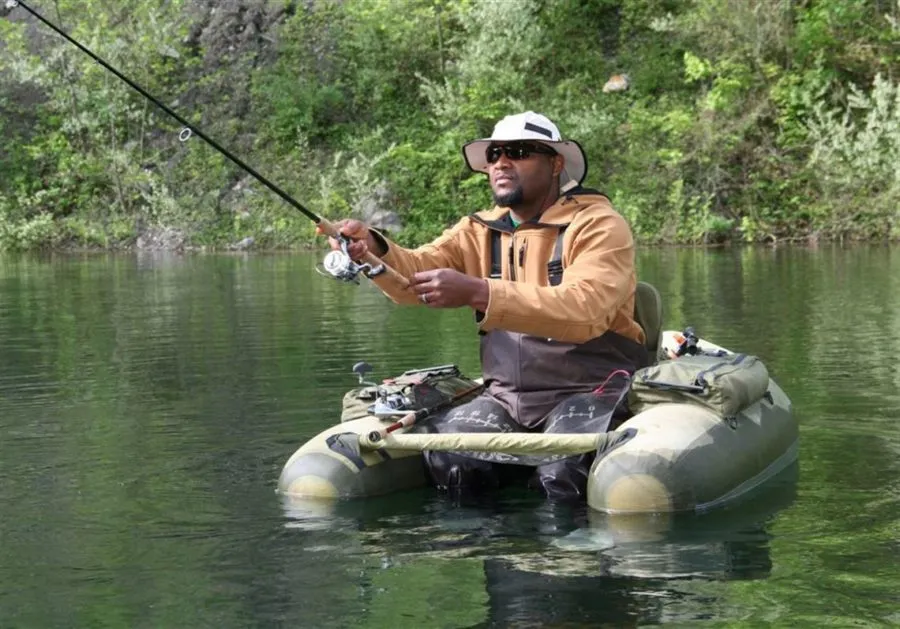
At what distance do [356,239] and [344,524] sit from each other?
1271 millimetres

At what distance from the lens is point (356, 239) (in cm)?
629

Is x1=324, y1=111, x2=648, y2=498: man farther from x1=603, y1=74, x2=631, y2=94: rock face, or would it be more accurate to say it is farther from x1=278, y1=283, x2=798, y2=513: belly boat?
x1=603, y1=74, x2=631, y2=94: rock face

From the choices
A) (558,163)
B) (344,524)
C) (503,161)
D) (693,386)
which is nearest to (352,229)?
(503,161)

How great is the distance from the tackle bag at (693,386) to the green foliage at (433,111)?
22648mm

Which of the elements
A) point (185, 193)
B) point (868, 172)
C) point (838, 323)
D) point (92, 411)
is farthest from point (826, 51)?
point (92, 411)

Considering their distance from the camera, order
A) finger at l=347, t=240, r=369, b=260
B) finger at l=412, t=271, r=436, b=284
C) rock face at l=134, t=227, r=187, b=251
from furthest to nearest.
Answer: rock face at l=134, t=227, r=187, b=251 → finger at l=347, t=240, r=369, b=260 → finger at l=412, t=271, r=436, b=284

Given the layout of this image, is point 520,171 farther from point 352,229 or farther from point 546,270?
point 352,229

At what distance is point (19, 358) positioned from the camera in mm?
12578

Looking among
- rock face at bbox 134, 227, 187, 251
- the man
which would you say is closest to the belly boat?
the man

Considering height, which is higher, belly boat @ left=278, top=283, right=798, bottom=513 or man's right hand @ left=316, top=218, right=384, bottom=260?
man's right hand @ left=316, top=218, right=384, bottom=260

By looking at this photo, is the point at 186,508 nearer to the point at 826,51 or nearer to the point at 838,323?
the point at 838,323

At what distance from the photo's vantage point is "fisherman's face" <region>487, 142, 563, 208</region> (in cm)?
657

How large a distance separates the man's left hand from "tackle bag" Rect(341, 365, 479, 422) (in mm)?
1109

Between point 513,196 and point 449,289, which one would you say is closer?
point 449,289
